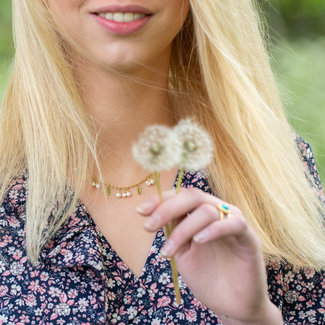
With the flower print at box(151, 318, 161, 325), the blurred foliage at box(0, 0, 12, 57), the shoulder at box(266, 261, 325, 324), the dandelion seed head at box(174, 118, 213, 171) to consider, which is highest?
the dandelion seed head at box(174, 118, 213, 171)

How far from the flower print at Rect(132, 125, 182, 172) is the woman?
53cm

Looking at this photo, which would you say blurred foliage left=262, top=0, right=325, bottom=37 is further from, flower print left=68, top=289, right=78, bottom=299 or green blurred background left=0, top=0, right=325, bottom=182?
flower print left=68, top=289, right=78, bottom=299

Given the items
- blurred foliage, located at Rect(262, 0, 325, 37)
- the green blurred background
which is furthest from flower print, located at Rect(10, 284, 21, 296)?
blurred foliage, located at Rect(262, 0, 325, 37)

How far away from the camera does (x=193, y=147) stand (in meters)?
1.25

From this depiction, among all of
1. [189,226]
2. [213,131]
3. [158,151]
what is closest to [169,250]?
[189,226]

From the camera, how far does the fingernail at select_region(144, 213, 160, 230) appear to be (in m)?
1.18

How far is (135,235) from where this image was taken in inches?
72.2

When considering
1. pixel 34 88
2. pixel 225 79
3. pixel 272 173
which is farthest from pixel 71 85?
pixel 272 173

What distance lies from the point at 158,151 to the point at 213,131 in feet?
2.58

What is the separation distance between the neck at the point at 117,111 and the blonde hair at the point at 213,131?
4 cm

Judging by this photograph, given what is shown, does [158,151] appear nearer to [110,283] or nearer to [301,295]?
[110,283]

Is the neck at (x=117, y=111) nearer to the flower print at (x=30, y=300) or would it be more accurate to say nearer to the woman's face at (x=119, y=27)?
the woman's face at (x=119, y=27)

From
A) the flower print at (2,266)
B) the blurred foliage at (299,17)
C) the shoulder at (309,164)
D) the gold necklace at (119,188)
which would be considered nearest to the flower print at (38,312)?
the flower print at (2,266)

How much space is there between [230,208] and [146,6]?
58cm
